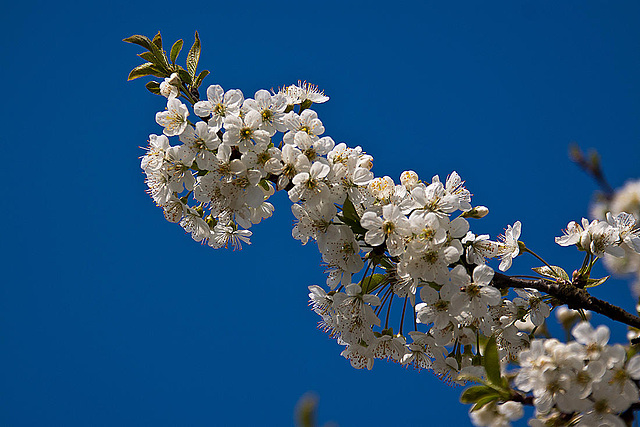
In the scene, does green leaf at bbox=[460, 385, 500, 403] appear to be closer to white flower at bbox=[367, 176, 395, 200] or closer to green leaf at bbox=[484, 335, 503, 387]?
green leaf at bbox=[484, 335, 503, 387]

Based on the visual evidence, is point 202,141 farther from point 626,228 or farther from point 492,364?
point 626,228

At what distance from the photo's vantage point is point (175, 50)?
6.99ft

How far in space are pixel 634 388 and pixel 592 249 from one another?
0.79 meters

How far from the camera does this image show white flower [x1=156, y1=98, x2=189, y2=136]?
1952 millimetres

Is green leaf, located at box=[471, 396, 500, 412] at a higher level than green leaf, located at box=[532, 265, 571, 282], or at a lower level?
lower

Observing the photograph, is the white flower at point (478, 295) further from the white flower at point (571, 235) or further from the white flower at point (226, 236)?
the white flower at point (226, 236)

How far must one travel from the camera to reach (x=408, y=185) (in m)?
2.00

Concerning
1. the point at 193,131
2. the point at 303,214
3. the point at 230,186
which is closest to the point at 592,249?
the point at 303,214

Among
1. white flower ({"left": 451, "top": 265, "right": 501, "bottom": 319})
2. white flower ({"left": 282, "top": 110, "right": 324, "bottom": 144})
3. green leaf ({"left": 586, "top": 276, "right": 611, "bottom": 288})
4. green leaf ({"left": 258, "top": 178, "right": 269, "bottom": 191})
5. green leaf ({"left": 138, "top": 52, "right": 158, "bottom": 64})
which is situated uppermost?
green leaf ({"left": 138, "top": 52, "right": 158, "bottom": 64})

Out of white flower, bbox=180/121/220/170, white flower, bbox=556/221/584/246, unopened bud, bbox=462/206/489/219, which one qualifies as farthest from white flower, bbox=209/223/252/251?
white flower, bbox=556/221/584/246

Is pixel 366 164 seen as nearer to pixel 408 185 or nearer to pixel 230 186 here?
pixel 408 185

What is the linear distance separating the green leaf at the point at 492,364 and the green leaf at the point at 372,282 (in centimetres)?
54

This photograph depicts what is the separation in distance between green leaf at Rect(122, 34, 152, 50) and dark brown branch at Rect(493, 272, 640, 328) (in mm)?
1527

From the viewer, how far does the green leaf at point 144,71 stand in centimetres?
213
